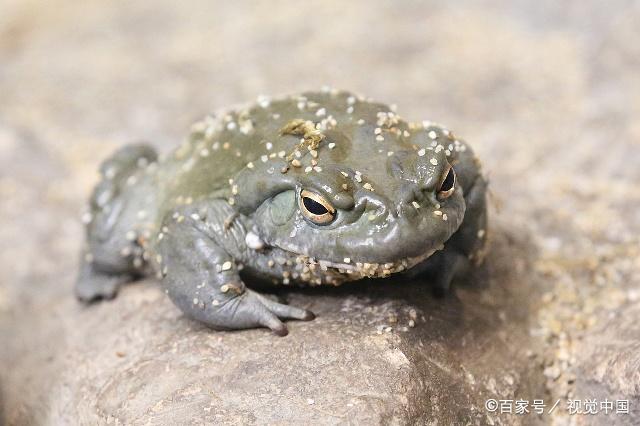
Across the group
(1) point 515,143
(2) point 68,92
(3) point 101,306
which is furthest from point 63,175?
(1) point 515,143

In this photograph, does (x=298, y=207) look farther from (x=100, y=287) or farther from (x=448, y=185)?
(x=100, y=287)

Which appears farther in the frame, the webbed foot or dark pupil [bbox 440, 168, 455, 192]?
the webbed foot

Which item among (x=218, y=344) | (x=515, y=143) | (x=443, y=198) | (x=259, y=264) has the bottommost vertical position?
(x=515, y=143)

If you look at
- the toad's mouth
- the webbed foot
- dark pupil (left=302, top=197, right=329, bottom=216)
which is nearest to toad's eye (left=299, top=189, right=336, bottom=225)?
dark pupil (left=302, top=197, right=329, bottom=216)

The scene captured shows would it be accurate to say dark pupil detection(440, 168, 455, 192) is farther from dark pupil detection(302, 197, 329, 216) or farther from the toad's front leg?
the toad's front leg

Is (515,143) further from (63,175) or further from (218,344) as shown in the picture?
(63,175)

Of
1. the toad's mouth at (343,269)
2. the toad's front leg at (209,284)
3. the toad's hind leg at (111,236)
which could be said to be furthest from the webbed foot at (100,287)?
the toad's mouth at (343,269)

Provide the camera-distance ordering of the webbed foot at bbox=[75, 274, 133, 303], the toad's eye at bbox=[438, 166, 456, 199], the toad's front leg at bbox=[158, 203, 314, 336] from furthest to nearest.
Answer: the webbed foot at bbox=[75, 274, 133, 303], the toad's front leg at bbox=[158, 203, 314, 336], the toad's eye at bbox=[438, 166, 456, 199]
